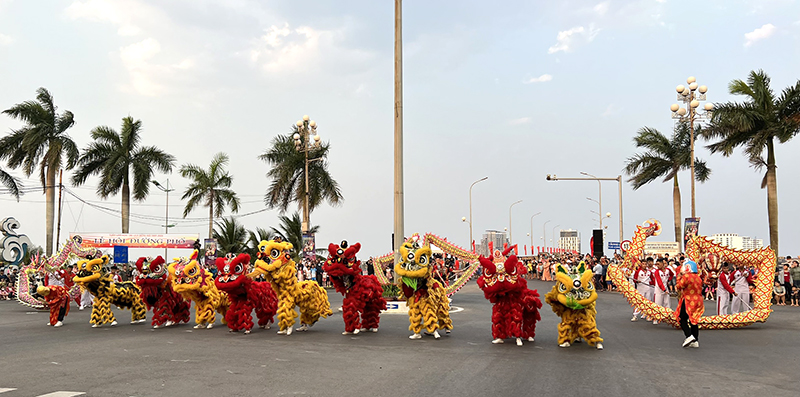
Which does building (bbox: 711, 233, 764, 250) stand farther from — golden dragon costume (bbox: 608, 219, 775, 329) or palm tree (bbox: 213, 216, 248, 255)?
palm tree (bbox: 213, 216, 248, 255)

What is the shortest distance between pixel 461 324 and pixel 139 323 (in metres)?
8.96

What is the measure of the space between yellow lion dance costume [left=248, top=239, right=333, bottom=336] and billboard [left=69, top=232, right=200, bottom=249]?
22719 mm

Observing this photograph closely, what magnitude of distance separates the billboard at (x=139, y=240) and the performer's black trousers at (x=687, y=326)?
29.1 m

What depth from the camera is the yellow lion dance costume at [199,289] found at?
47.0 feet

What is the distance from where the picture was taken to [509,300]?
38.3ft

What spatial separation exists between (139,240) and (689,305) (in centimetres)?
3175

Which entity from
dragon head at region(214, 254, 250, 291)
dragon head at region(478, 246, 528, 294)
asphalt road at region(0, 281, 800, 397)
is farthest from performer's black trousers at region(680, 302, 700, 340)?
dragon head at region(214, 254, 250, 291)

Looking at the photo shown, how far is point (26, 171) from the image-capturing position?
3422cm

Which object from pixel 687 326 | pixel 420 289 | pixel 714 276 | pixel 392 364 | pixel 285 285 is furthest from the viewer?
pixel 714 276

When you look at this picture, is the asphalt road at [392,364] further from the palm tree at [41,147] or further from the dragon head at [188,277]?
the palm tree at [41,147]

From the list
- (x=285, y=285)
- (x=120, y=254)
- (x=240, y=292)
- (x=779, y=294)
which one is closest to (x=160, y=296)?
(x=240, y=292)

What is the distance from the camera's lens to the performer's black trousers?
36.2 ft

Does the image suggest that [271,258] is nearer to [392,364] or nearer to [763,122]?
[392,364]

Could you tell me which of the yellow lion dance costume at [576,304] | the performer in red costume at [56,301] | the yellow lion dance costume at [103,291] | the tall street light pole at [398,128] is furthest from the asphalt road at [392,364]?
the tall street light pole at [398,128]
